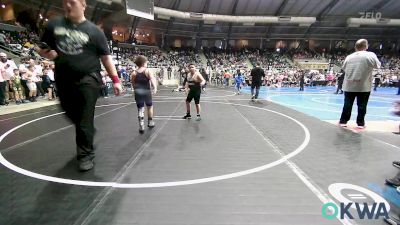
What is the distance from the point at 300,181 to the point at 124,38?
38.8 metres

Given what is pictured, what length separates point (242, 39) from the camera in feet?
146

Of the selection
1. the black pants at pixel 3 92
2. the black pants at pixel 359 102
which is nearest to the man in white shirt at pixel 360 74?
the black pants at pixel 359 102

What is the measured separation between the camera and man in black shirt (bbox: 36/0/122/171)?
341 cm

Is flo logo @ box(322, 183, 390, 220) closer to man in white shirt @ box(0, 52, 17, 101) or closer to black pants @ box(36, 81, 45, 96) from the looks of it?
man in white shirt @ box(0, 52, 17, 101)

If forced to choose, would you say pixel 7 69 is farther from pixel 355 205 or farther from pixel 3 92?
pixel 355 205

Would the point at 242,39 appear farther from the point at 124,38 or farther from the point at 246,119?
the point at 246,119

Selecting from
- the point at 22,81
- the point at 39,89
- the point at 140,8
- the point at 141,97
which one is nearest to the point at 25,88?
the point at 22,81

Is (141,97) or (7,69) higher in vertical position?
(7,69)

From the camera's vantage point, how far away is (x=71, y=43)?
3418mm

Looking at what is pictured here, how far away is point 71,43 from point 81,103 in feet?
2.46

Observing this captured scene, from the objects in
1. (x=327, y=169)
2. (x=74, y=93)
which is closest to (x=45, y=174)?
(x=74, y=93)

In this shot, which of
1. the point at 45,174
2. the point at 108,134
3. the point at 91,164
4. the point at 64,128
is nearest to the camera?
the point at 45,174

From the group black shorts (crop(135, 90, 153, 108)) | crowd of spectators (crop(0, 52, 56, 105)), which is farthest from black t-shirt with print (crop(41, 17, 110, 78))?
crowd of spectators (crop(0, 52, 56, 105))

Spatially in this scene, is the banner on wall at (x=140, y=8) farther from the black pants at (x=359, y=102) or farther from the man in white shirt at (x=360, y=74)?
the black pants at (x=359, y=102)
